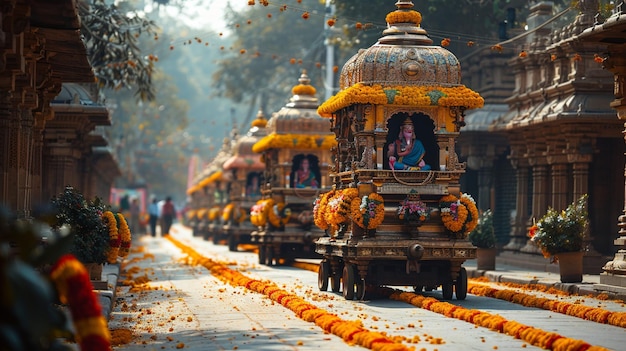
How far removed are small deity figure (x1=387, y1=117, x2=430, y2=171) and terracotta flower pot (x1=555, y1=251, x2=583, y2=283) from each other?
12.9 feet

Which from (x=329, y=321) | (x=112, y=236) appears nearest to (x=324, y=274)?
(x=112, y=236)

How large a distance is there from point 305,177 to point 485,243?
19.1ft

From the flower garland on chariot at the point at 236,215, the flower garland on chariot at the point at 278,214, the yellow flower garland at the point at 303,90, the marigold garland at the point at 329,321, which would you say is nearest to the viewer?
the marigold garland at the point at 329,321

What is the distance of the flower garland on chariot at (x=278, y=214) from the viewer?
32.0m

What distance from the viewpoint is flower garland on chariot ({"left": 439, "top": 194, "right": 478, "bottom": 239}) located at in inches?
784

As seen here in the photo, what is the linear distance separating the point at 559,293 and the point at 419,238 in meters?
3.52

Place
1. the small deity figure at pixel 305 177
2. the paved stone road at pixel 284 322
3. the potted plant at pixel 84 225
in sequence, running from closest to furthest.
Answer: the paved stone road at pixel 284 322, the potted plant at pixel 84 225, the small deity figure at pixel 305 177

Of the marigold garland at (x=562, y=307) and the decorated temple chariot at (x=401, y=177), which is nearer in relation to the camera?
the marigold garland at (x=562, y=307)

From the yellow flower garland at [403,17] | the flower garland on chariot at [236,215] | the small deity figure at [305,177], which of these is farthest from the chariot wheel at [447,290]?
the flower garland on chariot at [236,215]

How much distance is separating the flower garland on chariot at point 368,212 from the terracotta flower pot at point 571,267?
493 cm

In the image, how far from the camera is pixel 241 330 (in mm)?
14820

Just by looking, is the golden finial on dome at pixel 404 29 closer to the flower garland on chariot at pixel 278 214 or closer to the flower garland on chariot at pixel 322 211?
the flower garland on chariot at pixel 322 211

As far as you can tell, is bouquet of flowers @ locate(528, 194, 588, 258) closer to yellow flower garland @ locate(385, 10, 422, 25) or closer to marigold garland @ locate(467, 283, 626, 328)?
marigold garland @ locate(467, 283, 626, 328)

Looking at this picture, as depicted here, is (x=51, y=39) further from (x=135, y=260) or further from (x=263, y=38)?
(x=263, y=38)
